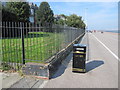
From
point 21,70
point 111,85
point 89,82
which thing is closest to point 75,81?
point 89,82

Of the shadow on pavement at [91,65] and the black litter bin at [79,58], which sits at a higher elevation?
the black litter bin at [79,58]

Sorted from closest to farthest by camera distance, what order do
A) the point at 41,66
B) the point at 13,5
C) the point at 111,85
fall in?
1. the point at 111,85
2. the point at 41,66
3. the point at 13,5

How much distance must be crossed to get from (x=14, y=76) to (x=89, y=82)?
262 cm

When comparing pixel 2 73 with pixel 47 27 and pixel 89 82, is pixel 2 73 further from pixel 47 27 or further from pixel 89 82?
pixel 89 82

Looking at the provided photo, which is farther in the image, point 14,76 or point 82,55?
point 82,55

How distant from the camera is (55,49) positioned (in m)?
6.48

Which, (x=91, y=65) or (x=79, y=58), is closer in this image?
(x=79, y=58)

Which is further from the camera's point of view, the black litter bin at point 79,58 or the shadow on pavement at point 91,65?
the shadow on pavement at point 91,65

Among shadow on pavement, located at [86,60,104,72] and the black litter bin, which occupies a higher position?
the black litter bin

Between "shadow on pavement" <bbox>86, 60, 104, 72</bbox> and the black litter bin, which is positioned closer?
the black litter bin

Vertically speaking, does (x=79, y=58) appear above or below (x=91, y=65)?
above

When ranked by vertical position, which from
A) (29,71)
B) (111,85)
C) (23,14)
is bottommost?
(111,85)

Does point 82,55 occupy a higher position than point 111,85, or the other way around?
point 82,55

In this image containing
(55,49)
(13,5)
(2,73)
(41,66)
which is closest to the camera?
(41,66)
